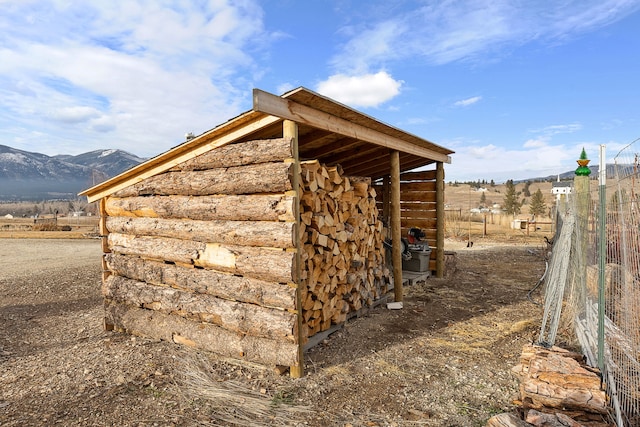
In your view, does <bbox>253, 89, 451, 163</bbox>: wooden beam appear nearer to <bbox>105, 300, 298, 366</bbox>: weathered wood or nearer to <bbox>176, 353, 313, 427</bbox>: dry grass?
<bbox>105, 300, 298, 366</bbox>: weathered wood

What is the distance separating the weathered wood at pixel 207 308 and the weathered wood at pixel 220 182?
55.1 inches

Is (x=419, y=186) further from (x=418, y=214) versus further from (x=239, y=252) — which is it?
(x=239, y=252)

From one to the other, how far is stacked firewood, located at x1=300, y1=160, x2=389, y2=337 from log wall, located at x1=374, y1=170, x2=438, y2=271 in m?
3.04

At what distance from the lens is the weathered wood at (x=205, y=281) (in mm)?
4199

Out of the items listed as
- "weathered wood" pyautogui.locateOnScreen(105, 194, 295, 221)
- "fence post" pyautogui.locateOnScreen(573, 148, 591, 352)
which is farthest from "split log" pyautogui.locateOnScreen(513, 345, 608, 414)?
"weathered wood" pyautogui.locateOnScreen(105, 194, 295, 221)

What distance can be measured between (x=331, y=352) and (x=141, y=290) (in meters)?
2.99

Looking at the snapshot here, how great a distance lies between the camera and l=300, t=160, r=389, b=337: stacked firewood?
4750 mm

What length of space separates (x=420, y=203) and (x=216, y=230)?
6435 millimetres

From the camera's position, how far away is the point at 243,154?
4.52m

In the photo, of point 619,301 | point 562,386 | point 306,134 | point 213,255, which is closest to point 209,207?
point 213,255

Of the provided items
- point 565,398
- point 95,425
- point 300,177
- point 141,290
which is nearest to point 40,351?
point 141,290

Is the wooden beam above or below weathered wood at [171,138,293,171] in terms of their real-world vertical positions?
above

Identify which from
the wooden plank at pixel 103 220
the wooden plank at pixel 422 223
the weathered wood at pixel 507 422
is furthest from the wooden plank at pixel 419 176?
the weathered wood at pixel 507 422

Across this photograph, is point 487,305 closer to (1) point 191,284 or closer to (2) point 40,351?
(1) point 191,284
